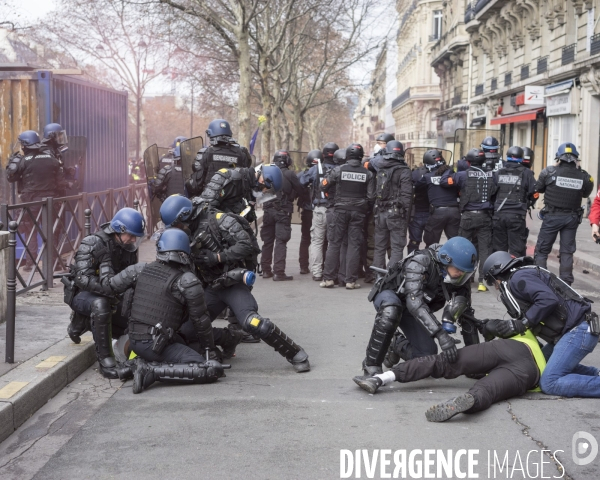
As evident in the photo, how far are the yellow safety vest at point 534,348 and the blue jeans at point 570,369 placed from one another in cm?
5

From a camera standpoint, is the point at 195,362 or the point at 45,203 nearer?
the point at 195,362

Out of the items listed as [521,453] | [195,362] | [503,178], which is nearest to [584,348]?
[521,453]

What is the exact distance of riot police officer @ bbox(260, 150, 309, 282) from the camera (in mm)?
10688

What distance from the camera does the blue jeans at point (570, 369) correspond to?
537cm

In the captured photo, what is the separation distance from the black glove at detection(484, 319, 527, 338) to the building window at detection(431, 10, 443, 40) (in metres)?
55.7

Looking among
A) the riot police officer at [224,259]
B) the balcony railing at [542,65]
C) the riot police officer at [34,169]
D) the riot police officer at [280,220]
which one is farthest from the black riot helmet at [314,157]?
the balcony railing at [542,65]

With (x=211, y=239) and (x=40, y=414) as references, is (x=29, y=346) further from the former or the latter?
(x=211, y=239)

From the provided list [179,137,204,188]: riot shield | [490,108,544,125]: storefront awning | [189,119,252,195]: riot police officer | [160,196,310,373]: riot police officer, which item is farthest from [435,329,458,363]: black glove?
[490,108,544,125]: storefront awning

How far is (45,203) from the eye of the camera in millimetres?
9219

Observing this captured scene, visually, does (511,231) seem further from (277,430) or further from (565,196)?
(277,430)

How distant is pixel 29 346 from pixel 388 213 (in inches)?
196

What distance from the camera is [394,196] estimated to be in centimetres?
998

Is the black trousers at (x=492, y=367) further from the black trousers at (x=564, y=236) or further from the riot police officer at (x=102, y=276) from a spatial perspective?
the black trousers at (x=564, y=236)

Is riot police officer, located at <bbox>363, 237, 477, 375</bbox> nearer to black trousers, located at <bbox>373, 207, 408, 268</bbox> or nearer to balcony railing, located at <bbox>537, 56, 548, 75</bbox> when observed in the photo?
black trousers, located at <bbox>373, 207, 408, 268</bbox>
